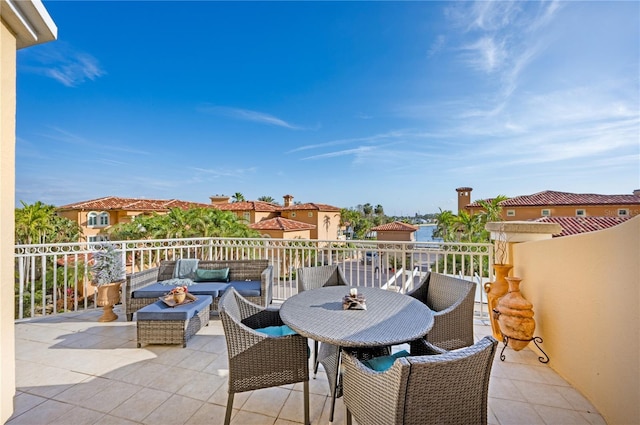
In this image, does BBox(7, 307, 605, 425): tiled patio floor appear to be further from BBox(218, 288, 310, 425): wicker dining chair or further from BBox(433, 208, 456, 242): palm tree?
BBox(433, 208, 456, 242): palm tree

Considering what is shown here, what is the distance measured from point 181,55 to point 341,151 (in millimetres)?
10139

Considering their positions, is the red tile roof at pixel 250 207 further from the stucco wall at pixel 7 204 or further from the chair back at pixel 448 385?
the chair back at pixel 448 385

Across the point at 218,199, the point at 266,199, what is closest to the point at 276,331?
the point at 218,199

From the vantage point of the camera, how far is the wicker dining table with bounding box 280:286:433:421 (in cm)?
158

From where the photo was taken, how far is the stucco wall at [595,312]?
1.68 metres

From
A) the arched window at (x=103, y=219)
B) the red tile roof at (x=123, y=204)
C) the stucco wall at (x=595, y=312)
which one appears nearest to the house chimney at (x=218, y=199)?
the red tile roof at (x=123, y=204)

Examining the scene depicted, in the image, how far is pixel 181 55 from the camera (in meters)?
7.69

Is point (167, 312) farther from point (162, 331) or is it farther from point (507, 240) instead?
point (507, 240)

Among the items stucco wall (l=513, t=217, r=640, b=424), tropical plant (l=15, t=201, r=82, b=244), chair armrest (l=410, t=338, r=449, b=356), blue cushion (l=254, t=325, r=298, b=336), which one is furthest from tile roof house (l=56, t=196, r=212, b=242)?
stucco wall (l=513, t=217, r=640, b=424)

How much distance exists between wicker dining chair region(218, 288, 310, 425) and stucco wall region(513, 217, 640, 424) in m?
2.12

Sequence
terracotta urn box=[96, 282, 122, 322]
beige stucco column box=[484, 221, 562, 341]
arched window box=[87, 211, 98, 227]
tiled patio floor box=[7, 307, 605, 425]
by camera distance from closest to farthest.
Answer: tiled patio floor box=[7, 307, 605, 425] < beige stucco column box=[484, 221, 562, 341] < terracotta urn box=[96, 282, 122, 322] < arched window box=[87, 211, 98, 227]

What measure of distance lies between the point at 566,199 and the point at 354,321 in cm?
2278

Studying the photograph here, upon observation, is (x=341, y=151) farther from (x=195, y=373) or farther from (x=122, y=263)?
(x=195, y=373)

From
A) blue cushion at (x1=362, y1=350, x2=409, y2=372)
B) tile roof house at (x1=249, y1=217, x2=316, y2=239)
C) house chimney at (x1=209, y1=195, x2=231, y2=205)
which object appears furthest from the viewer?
house chimney at (x1=209, y1=195, x2=231, y2=205)
